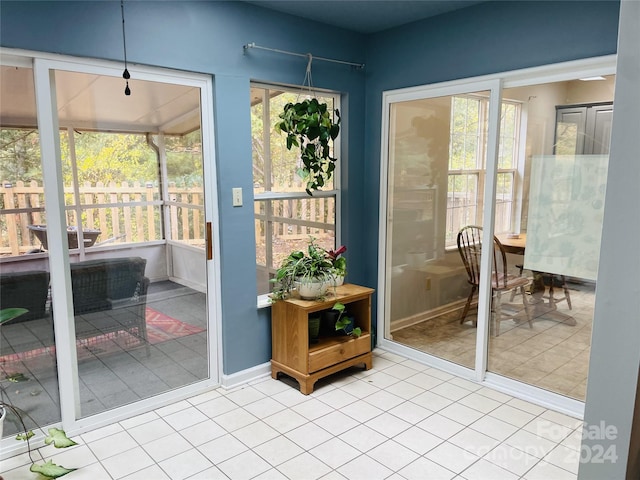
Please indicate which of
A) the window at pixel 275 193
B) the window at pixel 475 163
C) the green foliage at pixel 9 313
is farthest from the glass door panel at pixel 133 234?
the window at pixel 475 163

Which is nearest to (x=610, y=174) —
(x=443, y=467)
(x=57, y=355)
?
(x=443, y=467)

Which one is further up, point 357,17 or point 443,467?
point 357,17

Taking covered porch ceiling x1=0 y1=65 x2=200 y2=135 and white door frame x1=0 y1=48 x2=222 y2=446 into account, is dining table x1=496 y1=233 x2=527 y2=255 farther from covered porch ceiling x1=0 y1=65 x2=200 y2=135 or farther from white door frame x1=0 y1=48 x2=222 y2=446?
covered porch ceiling x1=0 y1=65 x2=200 y2=135

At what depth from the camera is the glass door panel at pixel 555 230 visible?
2561 mm

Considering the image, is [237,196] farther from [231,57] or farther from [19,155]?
[19,155]

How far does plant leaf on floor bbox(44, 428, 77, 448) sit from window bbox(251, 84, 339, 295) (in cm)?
143

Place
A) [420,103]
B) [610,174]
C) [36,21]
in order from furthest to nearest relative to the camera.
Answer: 1. [420,103]
2. [36,21]
3. [610,174]

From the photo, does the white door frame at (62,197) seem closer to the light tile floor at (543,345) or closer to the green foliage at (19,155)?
the green foliage at (19,155)

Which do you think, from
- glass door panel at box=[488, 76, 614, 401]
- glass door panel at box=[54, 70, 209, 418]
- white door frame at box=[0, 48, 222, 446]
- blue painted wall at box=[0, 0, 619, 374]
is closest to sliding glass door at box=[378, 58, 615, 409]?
glass door panel at box=[488, 76, 614, 401]

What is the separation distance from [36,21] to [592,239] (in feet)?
10.1

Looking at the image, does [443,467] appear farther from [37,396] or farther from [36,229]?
[36,229]

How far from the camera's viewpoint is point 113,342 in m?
2.68

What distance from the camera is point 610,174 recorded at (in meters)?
0.98

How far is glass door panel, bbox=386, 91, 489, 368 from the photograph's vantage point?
3.21 metres
